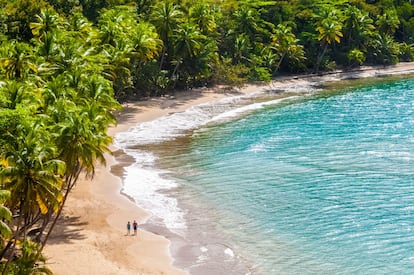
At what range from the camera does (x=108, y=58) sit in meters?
64.2

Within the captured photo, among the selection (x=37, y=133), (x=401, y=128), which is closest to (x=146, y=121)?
(x=401, y=128)

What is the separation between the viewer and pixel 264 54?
94188 mm

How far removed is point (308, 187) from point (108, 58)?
2762 cm

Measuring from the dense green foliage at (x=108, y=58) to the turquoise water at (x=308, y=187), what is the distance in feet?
36.4

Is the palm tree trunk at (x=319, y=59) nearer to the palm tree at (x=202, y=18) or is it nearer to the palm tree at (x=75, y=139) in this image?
the palm tree at (x=202, y=18)

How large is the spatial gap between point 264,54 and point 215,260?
202ft

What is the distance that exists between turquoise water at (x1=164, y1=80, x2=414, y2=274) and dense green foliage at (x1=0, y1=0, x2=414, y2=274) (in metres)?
11.1

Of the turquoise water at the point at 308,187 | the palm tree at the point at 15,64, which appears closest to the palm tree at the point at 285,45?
the turquoise water at the point at 308,187

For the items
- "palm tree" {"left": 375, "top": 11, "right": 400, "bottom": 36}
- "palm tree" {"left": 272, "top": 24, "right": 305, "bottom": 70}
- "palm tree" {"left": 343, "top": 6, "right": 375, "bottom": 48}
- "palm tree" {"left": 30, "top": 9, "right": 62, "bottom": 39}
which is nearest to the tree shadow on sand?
"palm tree" {"left": 30, "top": 9, "right": 62, "bottom": 39}

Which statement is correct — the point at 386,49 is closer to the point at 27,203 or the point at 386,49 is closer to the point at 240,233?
the point at 240,233

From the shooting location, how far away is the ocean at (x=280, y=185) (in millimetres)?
37688

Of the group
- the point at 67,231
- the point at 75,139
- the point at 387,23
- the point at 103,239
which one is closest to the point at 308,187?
the point at 103,239

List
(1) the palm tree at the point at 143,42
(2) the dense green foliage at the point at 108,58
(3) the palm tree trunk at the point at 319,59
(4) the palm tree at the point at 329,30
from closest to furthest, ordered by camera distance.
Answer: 1. (2) the dense green foliage at the point at 108,58
2. (1) the palm tree at the point at 143,42
3. (4) the palm tree at the point at 329,30
4. (3) the palm tree trunk at the point at 319,59

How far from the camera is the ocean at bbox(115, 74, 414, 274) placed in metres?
37.7
